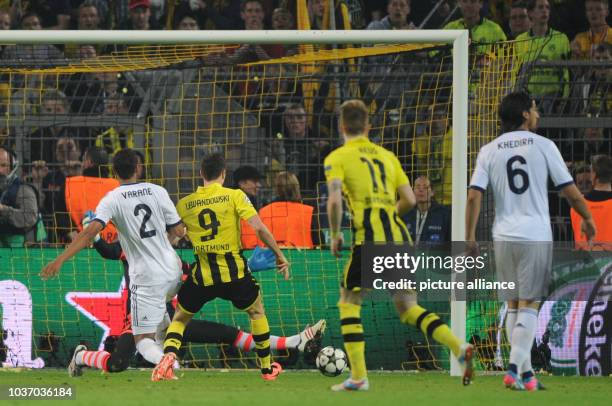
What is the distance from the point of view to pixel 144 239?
9852 mm

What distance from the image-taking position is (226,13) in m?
16.1

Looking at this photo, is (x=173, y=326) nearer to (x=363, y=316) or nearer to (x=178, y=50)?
(x=363, y=316)

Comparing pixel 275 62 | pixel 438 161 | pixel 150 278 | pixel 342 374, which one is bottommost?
pixel 342 374

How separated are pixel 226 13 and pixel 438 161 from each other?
194 inches

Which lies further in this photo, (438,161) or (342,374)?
(438,161)

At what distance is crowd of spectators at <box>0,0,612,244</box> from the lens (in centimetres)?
1228

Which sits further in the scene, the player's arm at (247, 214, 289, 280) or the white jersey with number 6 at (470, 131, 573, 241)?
the player's arm at (247, 214, 289, 280)

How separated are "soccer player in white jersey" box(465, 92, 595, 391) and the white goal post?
6.08 ft

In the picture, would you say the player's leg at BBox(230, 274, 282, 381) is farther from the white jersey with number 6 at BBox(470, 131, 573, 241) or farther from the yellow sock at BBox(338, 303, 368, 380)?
the white jersey with number 6 at BBox(470, 131, 573, 241)

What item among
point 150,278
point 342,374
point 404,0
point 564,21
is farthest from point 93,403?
point 564,21

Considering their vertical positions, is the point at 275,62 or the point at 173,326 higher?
the point at 275,62

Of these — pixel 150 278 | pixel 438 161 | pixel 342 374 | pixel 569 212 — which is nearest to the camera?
pixel 150 278

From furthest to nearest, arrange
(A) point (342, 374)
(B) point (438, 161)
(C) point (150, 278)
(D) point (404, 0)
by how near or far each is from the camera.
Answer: (D) point (404, 0)
(B) point (438, 161)
(A) point (342, 374)
(C) point (150, 278)

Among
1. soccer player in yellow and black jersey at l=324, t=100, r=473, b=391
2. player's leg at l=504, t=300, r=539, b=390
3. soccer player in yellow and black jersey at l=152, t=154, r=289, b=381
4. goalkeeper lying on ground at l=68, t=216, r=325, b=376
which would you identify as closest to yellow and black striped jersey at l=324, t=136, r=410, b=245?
soccer player in yellow and black jersey at l=324, t=100, r=473, b=391
